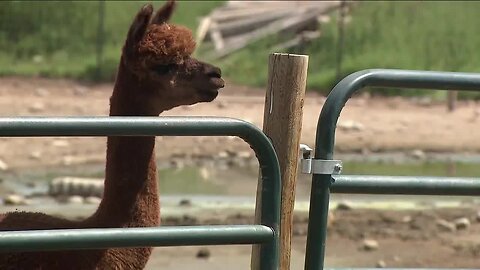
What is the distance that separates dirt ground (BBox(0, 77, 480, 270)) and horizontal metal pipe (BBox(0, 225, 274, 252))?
5.71m

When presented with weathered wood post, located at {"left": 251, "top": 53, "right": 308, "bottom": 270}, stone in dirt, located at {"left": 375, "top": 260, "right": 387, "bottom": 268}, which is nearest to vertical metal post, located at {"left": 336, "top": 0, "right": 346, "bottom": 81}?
stone in dirt, located at {"left": 375, "top": 260, "right": 387, "bottom": 268}

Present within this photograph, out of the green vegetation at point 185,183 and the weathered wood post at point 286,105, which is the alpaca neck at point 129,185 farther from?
the green vegetation at point 185,183

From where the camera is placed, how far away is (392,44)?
20.7 m

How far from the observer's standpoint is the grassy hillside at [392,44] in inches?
770

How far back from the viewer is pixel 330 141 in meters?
3.60

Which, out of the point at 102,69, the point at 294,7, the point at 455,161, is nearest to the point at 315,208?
the point at 455,161

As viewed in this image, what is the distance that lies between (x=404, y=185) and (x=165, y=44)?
53.9 inches

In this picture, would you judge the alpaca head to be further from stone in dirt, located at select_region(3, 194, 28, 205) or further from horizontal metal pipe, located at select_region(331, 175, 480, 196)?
stone in dirt, located at select_region(3, 194, 28, 205)

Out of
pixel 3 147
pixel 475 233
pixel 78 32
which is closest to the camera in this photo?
pixel 475 233

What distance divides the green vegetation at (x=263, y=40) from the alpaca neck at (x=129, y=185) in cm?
1381

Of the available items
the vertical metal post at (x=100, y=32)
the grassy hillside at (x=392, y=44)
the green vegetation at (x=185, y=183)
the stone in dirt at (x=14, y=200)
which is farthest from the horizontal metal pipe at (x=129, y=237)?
the grassy hillside at (x=392, y=44)

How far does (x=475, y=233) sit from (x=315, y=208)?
7805 mm

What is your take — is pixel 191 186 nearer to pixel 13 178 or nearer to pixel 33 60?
pixel 13 178

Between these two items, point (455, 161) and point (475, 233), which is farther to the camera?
point (455, 161)
